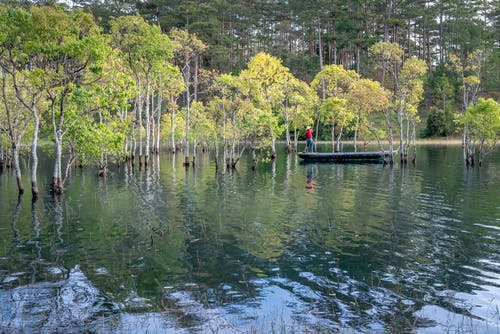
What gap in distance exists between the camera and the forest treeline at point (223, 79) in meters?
27.9

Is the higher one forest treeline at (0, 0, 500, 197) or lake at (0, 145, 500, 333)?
forest treeline at (0, 0, 500, 197)

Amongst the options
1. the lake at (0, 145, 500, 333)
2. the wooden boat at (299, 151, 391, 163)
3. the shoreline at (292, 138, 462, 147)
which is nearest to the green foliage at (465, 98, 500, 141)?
the wooden boat at (299, 151, 391, 163)

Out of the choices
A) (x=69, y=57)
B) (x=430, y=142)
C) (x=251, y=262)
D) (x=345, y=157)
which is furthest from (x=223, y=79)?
(x=430, y=142)

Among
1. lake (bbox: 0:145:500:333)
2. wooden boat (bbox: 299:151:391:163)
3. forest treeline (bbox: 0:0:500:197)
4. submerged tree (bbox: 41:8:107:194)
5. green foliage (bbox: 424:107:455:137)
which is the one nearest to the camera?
lake (bbox: 0:145:500:333)

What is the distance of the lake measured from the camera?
36.5ft

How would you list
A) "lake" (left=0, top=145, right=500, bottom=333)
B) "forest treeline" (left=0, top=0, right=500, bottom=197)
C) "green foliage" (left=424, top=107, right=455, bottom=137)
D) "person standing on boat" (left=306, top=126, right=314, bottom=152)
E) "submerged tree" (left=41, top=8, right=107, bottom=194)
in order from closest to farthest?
"lake" (left=0, top=145, right=500, bottom=333) → "submerged tree" (left=41, top=8, right=107, bottom=194) → "forest treeline" (left=0, top=0, right=500, bottom=197) → "person standing on boat" (left=306, top=126, right=314, bottom=152) → "green foliage" (left=424, top=107, right=455, bottom=137)

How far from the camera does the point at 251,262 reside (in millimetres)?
15477

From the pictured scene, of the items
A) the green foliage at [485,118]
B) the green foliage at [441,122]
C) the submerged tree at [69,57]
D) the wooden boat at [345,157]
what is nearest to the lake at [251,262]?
the submerged tree at [69,57]

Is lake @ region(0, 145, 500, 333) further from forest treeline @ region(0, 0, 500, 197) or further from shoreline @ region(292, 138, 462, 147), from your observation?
shoreline @ region(292, 138, 462, 147)

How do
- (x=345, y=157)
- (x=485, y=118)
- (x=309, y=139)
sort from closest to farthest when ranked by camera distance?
(x=485, y=118), (x=345, y=157), (x=309, y=139)

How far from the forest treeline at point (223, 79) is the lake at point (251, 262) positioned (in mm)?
7055

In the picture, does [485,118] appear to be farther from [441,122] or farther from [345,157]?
[441,122]

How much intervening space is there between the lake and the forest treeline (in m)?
7.05

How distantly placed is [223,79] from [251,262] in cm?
2911
